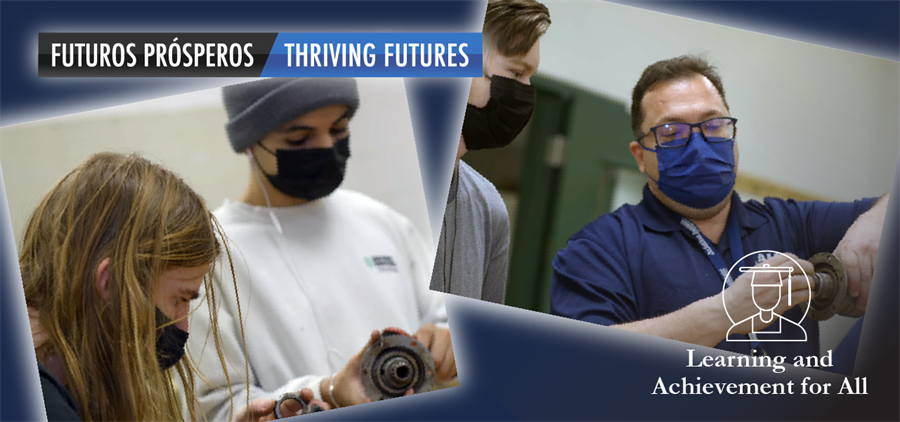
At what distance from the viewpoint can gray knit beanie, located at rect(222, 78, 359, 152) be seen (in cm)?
228

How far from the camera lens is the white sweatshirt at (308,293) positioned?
2.23 meters

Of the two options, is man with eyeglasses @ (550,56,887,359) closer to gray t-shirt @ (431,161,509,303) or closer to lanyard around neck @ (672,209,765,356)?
lanyard around neck @ (672,209,765,356)

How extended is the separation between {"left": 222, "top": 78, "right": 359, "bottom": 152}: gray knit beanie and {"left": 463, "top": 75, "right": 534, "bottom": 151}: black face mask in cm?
51

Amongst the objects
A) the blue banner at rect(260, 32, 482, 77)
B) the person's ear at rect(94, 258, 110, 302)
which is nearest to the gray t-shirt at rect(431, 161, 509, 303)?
the blue banner at rect(260, 32, 482, 77)

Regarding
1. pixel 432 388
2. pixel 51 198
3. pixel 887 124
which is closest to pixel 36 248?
pixel 51 198

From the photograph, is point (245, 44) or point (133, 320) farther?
point (245, 44)

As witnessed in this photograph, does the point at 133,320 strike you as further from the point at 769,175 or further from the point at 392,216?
the point at 769,175

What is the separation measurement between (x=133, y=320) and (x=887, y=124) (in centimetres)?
258

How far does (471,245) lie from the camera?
93.9 inches

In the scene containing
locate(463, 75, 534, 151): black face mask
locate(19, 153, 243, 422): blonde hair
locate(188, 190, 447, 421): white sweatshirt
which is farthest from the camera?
locate(463, 75, 534, 151): black face mask

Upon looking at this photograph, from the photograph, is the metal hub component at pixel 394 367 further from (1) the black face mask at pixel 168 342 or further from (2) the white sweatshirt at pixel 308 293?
(1) the black face mask at pixel 168 342

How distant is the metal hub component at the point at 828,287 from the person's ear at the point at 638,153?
0.67 meters

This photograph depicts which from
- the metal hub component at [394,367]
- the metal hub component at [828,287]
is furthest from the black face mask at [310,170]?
the metal hub component at [828,287]

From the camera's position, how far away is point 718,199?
2342 mm
